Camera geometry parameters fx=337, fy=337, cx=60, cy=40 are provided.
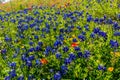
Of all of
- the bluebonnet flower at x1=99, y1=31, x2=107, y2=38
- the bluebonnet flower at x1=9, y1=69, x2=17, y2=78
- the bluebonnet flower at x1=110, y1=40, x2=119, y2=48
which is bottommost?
the bluebonnet flower at x1=9, y1=69, x2=17, y2=78

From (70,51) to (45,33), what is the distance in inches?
85.7

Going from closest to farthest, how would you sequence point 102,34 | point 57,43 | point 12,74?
point 12,74 → point 57,43 → point 102,34

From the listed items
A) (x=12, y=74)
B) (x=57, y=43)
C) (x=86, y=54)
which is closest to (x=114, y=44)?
(x=86, y=54)

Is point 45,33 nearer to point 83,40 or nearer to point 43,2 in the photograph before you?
point 83,40

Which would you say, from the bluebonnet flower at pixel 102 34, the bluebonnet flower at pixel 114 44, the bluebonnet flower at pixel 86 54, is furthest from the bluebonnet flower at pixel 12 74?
the bluebonnet flower at pixel 102 34

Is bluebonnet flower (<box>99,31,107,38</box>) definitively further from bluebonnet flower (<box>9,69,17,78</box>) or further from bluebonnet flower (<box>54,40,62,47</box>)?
bluebonnet flower (<box>9,69,17,78</box>)

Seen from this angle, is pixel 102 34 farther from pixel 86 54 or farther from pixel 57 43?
pixel 86 54

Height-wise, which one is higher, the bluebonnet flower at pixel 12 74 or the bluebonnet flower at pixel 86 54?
the bluebonnet flower at pixel 86 54

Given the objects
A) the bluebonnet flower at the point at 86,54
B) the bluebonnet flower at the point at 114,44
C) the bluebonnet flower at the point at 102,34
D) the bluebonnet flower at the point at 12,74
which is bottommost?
the bluebonnet flower at the point at 12,74

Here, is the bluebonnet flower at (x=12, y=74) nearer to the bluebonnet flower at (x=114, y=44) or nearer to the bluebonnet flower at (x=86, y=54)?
the bluebonnet flower at (x=86, y=54)

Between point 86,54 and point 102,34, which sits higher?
point 102,34

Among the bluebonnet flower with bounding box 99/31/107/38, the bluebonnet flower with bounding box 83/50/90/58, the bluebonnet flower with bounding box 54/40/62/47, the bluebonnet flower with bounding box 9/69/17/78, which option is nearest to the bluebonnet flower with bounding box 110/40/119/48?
the bluebonnet flower with bounding box 83/50/90/58

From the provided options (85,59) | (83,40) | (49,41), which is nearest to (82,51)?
(85,59)

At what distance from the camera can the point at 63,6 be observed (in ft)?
46.3
